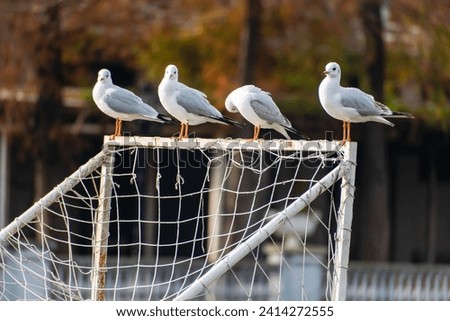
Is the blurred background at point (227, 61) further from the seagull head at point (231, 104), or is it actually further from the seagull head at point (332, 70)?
the seagull head at point (332, 70)

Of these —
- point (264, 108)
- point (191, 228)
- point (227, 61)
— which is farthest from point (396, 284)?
point (264, 108)

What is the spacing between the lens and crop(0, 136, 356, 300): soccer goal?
8.00 metres

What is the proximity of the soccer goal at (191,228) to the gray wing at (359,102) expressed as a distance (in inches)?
11.9

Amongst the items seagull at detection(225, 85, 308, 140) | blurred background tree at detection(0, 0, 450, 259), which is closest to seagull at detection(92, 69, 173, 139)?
seagull at detection(225, 85, 308, 140)

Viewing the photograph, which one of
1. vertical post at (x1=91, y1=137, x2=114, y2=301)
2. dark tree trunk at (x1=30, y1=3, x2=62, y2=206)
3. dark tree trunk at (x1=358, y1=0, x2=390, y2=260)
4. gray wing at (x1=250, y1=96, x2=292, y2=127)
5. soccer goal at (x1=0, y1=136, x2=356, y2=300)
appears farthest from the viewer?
dark tree trunk at (x1=30, y1=3, x2=62, y2=206)

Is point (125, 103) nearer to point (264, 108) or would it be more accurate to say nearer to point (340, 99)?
point (264, 108)

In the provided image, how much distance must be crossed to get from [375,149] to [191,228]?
2.75m

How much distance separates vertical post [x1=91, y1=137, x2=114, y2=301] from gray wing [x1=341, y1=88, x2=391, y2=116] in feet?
4.88

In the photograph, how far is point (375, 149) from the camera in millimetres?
19531

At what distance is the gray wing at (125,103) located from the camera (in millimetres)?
8984

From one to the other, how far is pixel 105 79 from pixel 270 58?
1168cm

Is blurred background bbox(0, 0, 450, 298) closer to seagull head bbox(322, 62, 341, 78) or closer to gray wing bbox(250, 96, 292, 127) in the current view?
gray wing bbox(250, 96, 292, 127)

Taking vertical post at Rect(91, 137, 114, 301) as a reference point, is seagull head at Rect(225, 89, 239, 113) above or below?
above

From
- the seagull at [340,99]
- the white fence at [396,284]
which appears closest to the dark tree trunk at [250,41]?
the white fence at [396,284]
